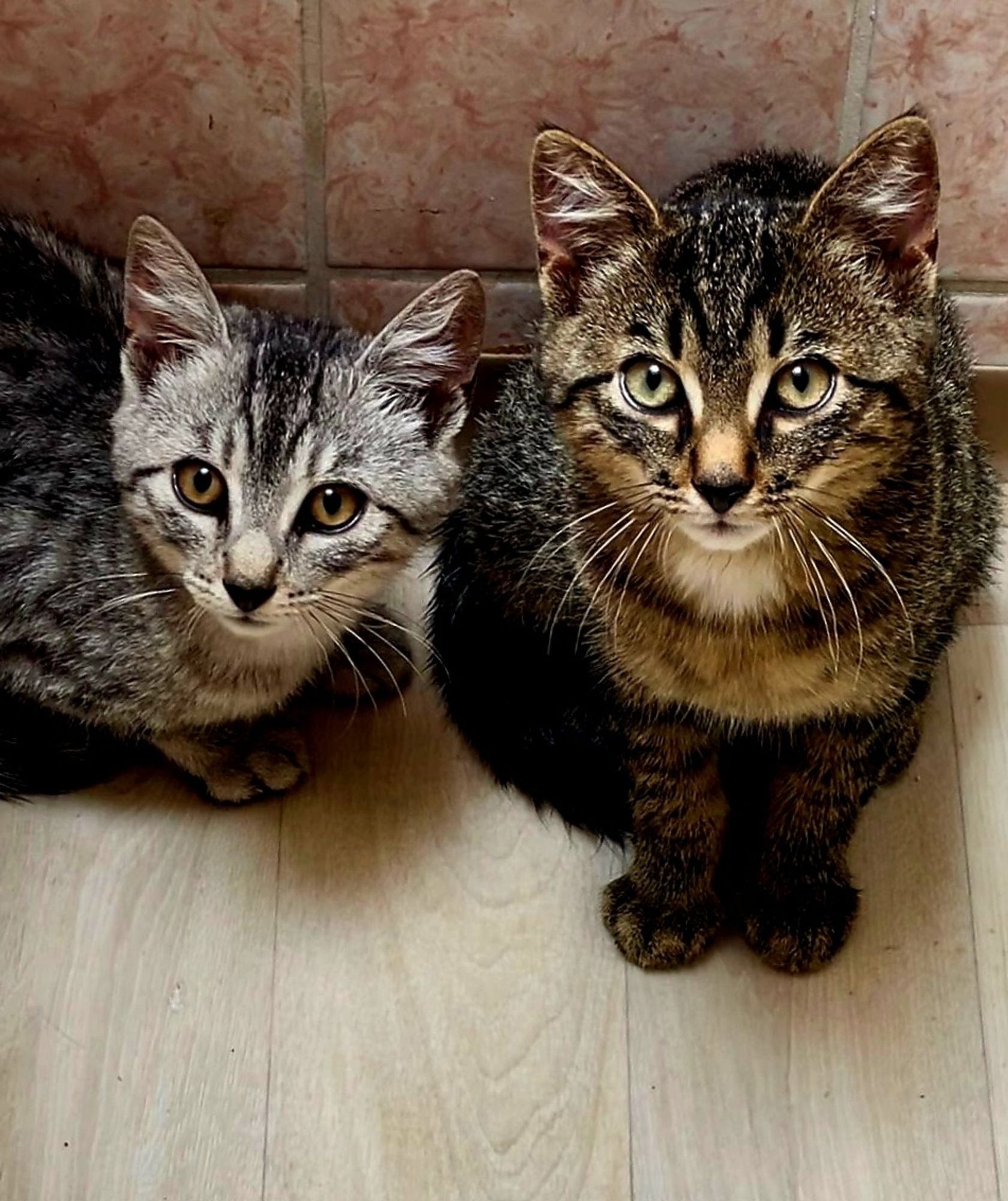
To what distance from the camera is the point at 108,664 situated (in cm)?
138

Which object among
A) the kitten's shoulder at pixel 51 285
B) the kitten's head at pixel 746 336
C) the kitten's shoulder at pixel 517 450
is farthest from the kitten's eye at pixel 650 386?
the kitten's shoulder at pixel 51 285

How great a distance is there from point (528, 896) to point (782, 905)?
23cm

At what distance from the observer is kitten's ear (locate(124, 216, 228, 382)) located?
1.23 metres

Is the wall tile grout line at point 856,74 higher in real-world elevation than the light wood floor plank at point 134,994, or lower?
higher

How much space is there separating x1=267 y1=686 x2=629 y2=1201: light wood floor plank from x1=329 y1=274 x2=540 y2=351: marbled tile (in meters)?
0.44

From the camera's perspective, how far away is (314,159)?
4.86 feet

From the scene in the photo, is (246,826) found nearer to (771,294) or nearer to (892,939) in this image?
(892,939)

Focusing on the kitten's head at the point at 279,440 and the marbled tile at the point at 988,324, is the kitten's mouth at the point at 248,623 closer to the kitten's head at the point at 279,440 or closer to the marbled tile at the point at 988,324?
the kitten's head at the point at 279,440

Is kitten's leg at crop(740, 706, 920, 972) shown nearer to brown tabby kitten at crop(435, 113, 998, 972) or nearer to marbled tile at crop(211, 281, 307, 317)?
brown tabby kitten at crop(435, 113, 998, 972)

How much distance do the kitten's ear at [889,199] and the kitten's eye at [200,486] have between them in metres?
0.51

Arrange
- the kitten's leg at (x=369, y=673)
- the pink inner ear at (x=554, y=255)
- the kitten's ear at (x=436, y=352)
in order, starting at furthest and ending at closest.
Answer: the kitten's leg at (x=369, y=673), the kitten's ear at (x=436, y=352), the pink inner ear at (x=554, y=255)

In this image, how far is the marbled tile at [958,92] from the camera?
4.47 feet

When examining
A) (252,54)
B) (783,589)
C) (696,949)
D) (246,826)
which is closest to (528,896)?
(696,949)

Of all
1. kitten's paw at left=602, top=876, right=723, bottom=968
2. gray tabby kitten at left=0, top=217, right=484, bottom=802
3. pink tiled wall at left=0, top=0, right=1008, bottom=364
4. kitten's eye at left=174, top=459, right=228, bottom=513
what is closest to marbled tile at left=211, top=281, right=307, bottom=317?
pink tiled wall at left=0, top=0, right=1008, bottom=364
